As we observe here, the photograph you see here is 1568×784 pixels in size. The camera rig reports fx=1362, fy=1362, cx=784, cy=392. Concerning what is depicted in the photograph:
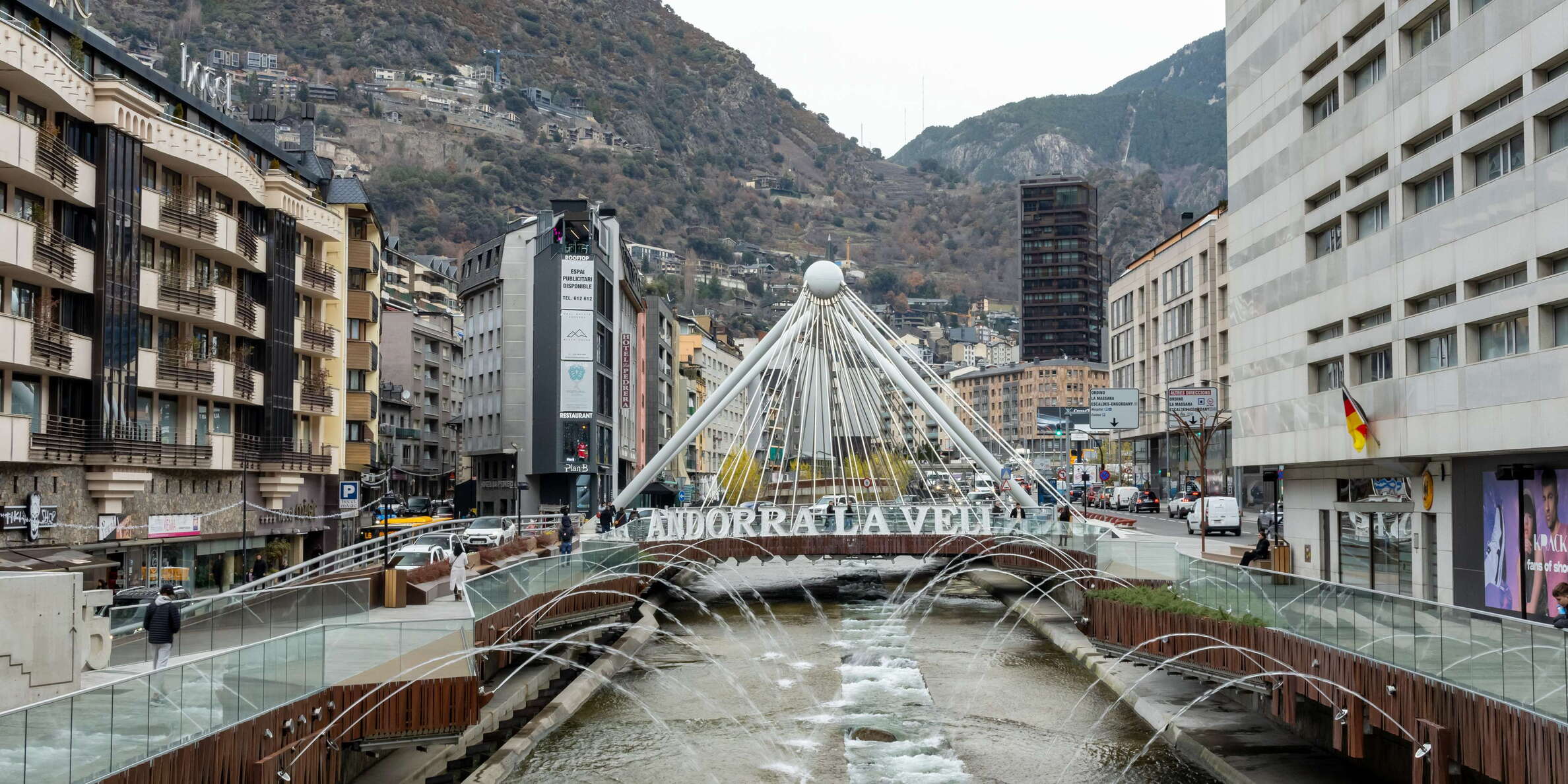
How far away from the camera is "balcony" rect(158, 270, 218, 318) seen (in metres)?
44.1

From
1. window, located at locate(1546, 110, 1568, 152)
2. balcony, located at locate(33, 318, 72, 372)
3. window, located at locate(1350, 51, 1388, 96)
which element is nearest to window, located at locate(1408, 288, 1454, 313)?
window, located at locate(1546, 110, 1568, 152)

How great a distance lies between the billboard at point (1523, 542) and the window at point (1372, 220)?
752 cm

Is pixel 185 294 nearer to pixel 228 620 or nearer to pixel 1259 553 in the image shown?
pixel 228 620

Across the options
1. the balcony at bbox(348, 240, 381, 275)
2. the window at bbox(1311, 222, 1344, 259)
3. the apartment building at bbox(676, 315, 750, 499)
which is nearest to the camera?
the window at bbox(1311, 222, 1344, 259)

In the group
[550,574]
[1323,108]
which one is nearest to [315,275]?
[550,574]

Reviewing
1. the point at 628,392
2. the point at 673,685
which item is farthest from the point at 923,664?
the point at 628,392

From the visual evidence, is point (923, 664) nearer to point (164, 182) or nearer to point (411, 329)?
point (164, 182)

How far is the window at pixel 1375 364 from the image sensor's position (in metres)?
34.2

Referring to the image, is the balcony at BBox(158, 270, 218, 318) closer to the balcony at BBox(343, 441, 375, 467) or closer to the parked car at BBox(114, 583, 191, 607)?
the parked car at BBox(114, 583, 191, 607)

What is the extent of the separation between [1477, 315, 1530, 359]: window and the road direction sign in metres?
54.4

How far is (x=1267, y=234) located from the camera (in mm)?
41938

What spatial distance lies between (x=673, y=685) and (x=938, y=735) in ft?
30.0

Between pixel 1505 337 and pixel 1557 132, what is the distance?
437cm

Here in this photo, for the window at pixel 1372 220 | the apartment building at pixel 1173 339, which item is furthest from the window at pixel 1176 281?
the window at pixel 1372 220
